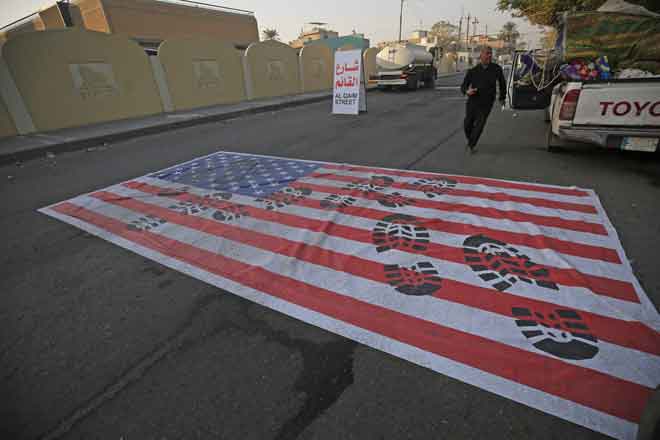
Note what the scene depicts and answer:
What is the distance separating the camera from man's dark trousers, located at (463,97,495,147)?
550cm

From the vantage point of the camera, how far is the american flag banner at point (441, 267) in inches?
65.6

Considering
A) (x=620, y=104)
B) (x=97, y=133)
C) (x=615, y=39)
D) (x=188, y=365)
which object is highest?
(x=615, y=39)

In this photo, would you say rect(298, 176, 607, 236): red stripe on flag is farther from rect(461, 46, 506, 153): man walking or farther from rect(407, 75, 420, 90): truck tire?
rect(407, 75, 420, 90): truck tire

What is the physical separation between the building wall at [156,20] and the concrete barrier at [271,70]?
9.76 meters

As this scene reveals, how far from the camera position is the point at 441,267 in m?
2.51

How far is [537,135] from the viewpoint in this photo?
6.99 m

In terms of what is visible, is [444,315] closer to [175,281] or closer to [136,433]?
[136,433]

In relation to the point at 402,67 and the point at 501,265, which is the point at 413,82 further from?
the point at 501,265

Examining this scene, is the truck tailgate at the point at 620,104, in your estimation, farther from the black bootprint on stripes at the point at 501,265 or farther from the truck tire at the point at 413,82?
the truck tire at the point at 413,82

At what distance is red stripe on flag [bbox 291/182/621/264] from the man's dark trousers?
10.7 ft

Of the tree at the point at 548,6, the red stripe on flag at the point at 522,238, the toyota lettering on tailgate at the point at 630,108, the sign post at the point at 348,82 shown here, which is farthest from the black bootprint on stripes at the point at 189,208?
the tree at the point at 548,6

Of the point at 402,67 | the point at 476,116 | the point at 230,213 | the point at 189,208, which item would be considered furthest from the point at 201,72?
the point at 230,213

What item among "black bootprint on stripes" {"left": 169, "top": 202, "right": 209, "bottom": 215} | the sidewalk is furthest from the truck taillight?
the sidewalk

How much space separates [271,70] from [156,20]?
13.8 meters
